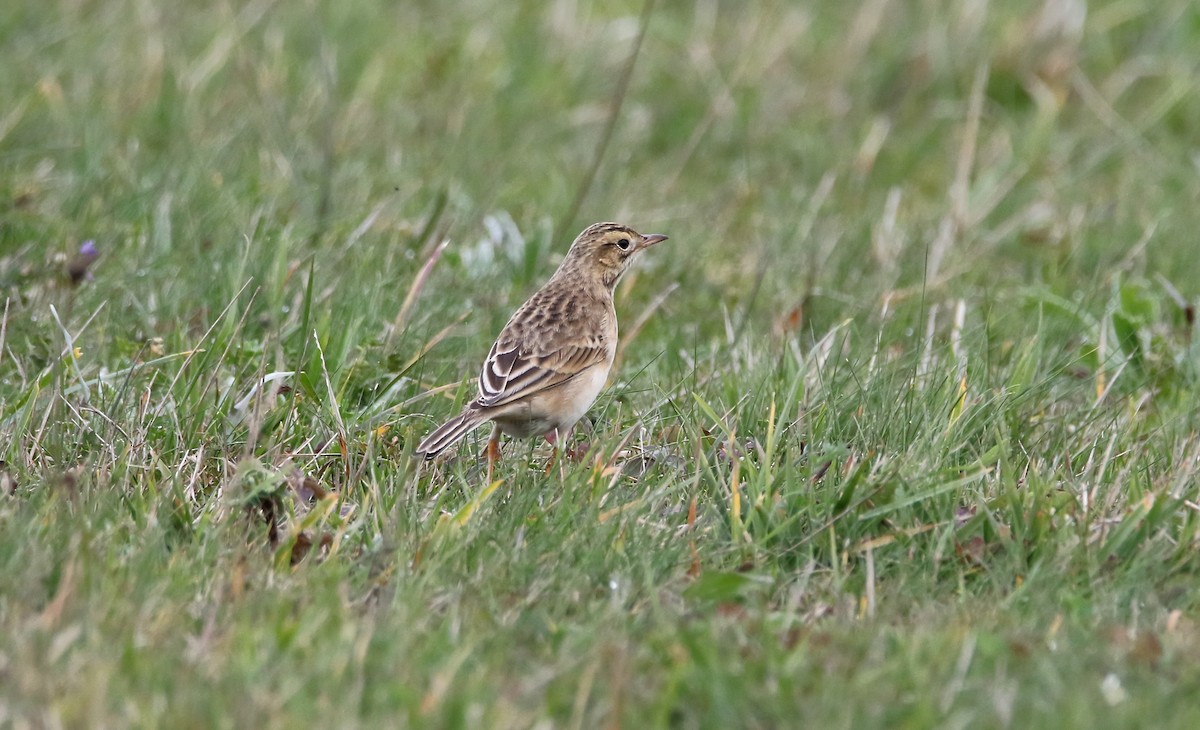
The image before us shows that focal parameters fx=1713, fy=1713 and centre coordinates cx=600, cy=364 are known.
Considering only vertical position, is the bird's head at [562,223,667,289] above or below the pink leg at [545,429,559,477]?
above

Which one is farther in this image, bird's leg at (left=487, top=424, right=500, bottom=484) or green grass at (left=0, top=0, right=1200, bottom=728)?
bird's leg at (left=487, top=424, right=500, bottom=484)

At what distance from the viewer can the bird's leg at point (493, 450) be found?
522 cm

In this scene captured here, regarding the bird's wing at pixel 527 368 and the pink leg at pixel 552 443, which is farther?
the bird's wing at pixel 527 368

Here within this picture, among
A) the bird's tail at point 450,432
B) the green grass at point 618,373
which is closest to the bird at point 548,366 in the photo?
the bird's tail at point 450,432

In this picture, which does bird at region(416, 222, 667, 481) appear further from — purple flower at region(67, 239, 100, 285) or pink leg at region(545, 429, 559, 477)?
purple flower at region(67, 239, 100, 285)

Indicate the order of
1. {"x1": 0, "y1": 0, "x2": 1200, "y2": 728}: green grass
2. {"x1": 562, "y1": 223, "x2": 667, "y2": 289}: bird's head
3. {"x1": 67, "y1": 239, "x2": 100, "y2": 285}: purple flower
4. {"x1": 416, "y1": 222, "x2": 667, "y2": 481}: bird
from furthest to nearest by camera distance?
{"x1": 562, "y1": 223, "x2": 667, "y2": 289}: bird's head < {"x1": 67, "y1": 239, "x2": 100, "y2": 285}: purple flower < {"x1": 416, "y1": 222, "x2": 667, "y2": 481}: bird < {"x1": 0, "y1": 0, "x2": 1200, "y2": 728}: green grass

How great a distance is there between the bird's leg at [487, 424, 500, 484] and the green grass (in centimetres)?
8

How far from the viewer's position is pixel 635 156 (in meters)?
9.74

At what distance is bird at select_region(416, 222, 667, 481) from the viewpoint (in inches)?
215

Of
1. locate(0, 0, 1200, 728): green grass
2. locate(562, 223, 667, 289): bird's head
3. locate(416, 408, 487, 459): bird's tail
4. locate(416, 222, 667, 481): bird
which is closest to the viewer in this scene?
locate(0, 0, 1200, 728): green grass

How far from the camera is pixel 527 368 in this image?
572 cm

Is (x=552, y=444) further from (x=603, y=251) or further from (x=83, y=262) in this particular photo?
(x=83, y=262)

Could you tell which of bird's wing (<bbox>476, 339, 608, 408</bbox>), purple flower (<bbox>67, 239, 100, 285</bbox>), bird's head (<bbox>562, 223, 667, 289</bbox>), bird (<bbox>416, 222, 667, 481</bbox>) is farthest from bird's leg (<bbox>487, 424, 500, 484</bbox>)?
purple flower (<bbox>67, 239, 100, 285</bbox>)

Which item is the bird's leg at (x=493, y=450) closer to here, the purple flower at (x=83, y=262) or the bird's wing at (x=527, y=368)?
the bird's wing at (x=527, y=368)
